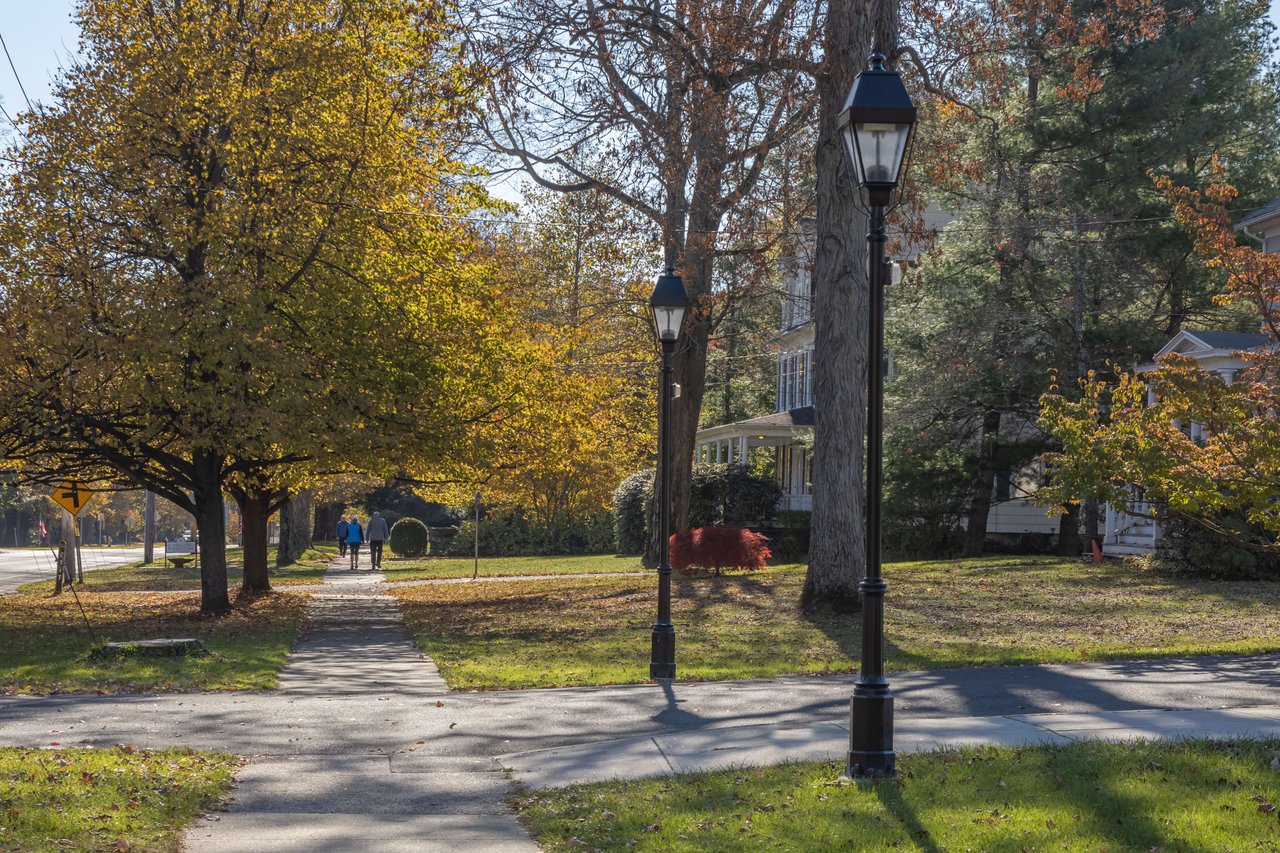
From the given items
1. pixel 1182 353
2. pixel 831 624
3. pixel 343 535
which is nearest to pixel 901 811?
pixel 831 624

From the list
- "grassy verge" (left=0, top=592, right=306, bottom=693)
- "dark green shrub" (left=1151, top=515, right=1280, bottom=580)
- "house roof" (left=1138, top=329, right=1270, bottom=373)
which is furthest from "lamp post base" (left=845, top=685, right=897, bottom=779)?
"house roof" (left=1138, top=329, right=1270, bottom=373)

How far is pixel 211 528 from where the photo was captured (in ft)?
72.0

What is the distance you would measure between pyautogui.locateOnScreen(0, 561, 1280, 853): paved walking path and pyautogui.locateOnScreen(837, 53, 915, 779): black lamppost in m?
1.00

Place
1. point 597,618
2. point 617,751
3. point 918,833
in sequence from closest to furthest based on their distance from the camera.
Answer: point 918,833 < point 617,751 < point 597,618

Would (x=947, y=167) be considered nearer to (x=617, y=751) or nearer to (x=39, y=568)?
(x=617, y=751)

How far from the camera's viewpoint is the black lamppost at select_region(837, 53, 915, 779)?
7.90 m

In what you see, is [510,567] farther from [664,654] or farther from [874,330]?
[874,330]

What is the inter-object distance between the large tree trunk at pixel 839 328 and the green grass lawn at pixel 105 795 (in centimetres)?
1129

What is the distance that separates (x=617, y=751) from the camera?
9.50 m

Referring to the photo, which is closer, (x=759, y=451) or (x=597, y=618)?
(x=597, y=618)

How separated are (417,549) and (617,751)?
148 feet

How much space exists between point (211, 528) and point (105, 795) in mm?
14977

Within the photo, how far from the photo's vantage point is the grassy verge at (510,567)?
1387 inches

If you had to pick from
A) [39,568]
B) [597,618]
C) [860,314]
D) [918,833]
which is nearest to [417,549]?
[39,568]
